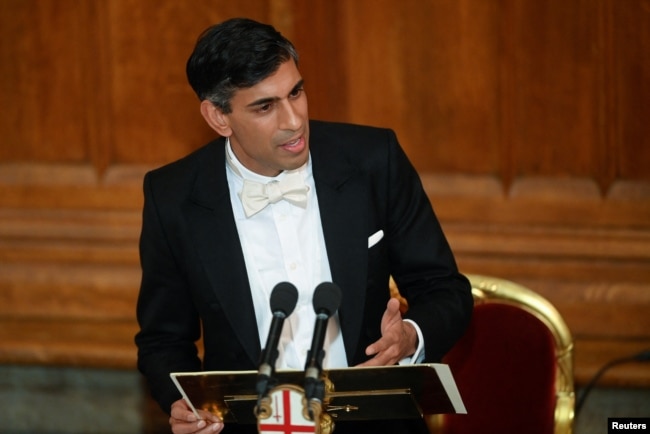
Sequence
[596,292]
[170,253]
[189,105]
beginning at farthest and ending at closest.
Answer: [189,105] < [596,292] < [170,253]

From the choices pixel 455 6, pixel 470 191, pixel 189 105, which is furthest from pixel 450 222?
pixel 189 105

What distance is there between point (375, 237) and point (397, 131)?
116 centimetres

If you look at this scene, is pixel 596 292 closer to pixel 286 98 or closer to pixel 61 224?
pixel 286 98

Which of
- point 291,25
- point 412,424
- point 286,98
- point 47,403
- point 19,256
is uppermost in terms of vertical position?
point 291,25

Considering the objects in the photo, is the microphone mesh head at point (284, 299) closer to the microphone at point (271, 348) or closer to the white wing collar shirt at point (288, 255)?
the microphone at point (271, 348)

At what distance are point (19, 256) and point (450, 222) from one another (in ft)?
5.59

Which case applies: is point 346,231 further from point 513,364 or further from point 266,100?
point 513,364

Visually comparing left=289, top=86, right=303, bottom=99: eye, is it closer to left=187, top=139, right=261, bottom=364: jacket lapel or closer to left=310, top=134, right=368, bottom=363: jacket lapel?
left=310, top=134, right=368, bottom=363: jacket lapel

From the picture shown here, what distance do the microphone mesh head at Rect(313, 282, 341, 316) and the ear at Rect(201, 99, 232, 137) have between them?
920 mm

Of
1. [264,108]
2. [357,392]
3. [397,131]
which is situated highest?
[264,108]

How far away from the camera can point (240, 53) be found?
8.80 ft

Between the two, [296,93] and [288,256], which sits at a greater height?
[296,93]

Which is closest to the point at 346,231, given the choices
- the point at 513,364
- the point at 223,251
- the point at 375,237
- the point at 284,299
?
the point at 375,237

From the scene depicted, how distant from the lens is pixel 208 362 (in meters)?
2.95
